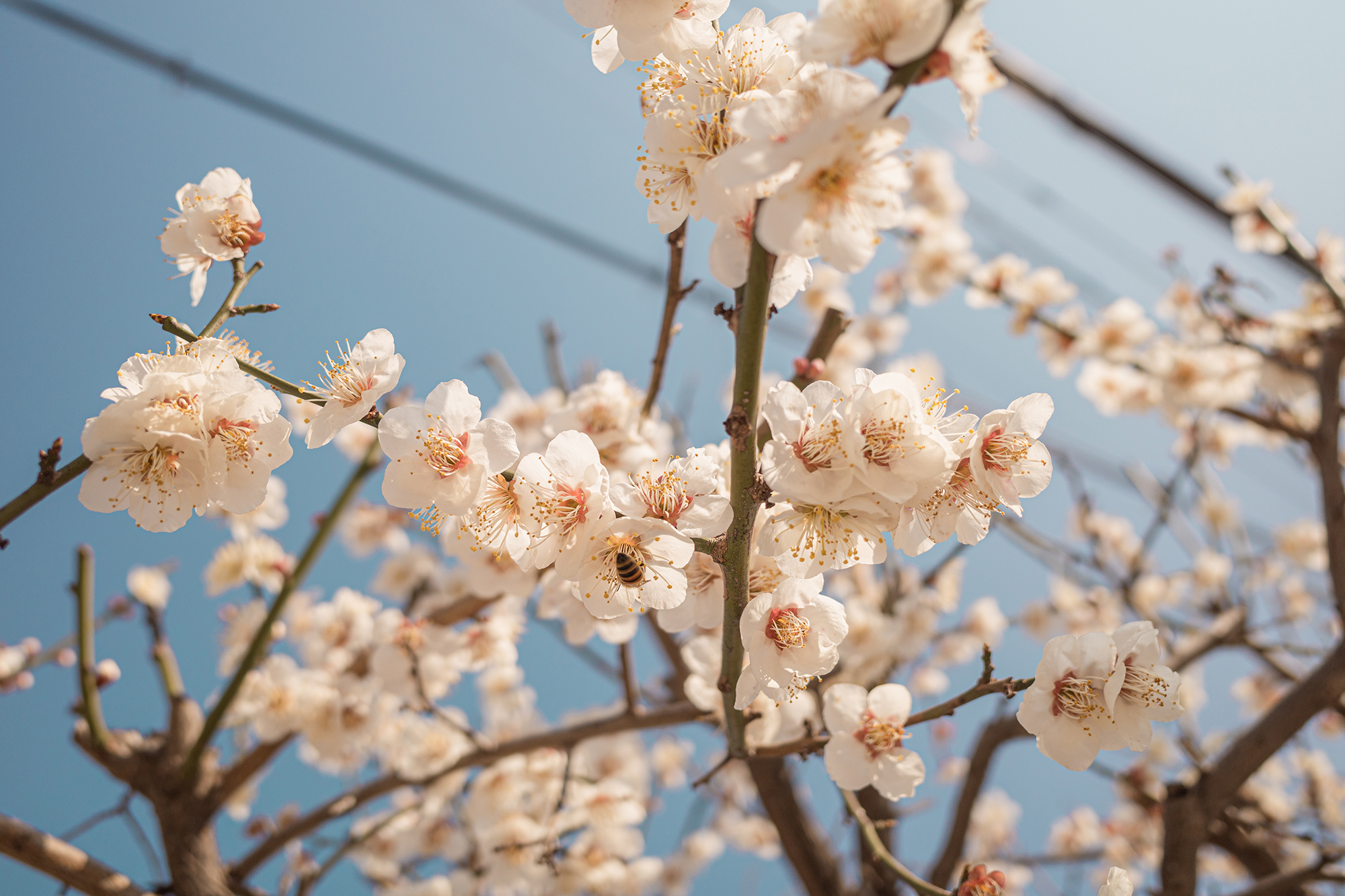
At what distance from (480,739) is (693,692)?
0.75 meters

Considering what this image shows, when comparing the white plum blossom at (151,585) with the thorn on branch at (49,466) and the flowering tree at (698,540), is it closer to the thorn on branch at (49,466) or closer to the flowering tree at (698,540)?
the flowering tree at (698,540)

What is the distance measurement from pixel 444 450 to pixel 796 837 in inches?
65.1

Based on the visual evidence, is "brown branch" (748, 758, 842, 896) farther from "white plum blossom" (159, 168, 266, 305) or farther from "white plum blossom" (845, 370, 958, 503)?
"white plum blossom" (159, 168, 266, 305)

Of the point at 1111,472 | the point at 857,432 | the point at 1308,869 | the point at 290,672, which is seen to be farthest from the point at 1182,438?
the point at 290,672

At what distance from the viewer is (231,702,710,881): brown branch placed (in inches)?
62.0

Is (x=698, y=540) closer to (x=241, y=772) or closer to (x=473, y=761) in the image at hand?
(x=473, y=761)

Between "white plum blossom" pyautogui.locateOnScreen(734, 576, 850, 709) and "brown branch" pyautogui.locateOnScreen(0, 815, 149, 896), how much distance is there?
1119mm

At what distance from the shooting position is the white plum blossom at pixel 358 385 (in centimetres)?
83

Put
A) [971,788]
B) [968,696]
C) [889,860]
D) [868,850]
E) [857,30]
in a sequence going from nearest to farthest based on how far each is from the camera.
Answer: [857,30], [968,696], [889,860], [868,850], [971,788]

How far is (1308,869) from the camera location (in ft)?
4.40

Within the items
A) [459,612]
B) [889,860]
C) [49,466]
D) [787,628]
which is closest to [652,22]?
[787,628]

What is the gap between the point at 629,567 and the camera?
0.79m

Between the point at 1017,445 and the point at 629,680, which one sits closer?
the point at 1017,445

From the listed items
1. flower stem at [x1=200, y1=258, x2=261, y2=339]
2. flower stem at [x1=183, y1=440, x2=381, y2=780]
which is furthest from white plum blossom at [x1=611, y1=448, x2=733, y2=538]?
flower stem at [x1=183, y1=440, x2=381, y2=780]
